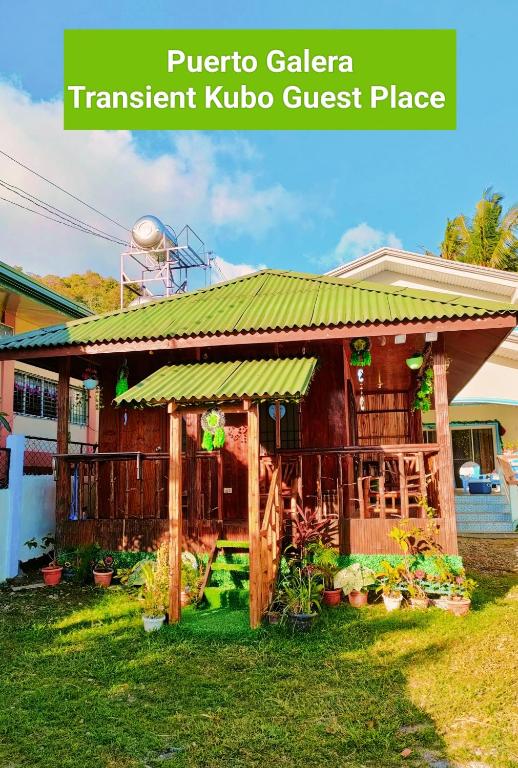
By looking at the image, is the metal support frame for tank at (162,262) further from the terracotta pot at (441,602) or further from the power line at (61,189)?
→ the terracotta pot at (441,602)

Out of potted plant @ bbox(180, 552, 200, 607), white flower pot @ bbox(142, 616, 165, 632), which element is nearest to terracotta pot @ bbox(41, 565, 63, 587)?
potted plant @ bbox(180, 552, 200, 607)

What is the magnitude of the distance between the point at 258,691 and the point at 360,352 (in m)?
5.27

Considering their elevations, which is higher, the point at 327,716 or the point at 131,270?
the point at 131,270

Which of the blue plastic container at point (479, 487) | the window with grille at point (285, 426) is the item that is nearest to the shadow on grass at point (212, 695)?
the window with grille at point (285, 426)

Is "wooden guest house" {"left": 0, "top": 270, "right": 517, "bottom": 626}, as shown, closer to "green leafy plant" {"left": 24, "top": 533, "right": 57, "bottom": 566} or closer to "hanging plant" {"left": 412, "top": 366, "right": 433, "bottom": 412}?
"hanging plant" {"left": 412, "top": 366, "right": 433, "bottom": 412}

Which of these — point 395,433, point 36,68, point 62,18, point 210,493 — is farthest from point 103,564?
point 36,68

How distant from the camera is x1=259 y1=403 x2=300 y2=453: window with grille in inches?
381

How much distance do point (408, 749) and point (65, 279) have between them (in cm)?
3676

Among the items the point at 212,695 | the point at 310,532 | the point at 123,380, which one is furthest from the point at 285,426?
the point at 212,695

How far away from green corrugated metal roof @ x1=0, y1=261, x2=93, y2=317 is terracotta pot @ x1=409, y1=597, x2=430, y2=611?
10534mm

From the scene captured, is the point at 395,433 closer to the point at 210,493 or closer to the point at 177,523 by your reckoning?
the point at 210,493

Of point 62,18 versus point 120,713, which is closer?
point 120,713

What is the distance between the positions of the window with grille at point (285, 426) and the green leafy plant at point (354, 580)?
2.86m

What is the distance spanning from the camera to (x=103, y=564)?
8398 millimetres
